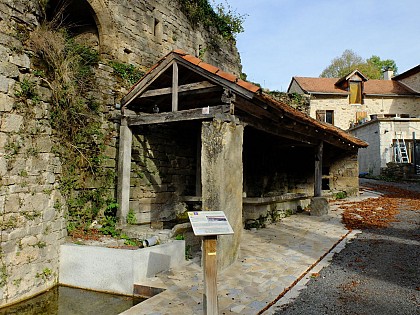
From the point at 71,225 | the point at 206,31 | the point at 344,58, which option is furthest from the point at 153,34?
the point at 344,58

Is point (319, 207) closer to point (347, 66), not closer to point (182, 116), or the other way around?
point (182, 116)

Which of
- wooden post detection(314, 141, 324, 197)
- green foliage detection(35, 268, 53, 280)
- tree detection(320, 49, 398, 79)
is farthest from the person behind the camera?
tree detection(320, 49, 398, 79)

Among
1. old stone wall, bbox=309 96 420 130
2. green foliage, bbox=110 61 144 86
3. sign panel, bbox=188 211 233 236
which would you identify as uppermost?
old stone wall, bbox=309 96 420 130

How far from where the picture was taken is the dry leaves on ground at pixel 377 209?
8102mm

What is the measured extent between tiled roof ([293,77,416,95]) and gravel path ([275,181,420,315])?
754 inches

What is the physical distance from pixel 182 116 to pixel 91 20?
383cm

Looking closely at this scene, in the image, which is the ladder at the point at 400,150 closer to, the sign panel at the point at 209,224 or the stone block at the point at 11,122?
the sign panel at the point at 209,224

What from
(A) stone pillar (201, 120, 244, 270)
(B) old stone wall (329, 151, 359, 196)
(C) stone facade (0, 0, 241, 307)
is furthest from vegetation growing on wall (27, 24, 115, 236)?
(B) old stone wall (329, 151, 359, 196)

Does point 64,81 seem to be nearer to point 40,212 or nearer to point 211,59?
point 40,212

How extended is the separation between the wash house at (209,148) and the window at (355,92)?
12898 mm

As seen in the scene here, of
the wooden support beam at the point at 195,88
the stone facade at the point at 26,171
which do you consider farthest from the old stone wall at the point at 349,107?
the stone facade at the point at 26,171

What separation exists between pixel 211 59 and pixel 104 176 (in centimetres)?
664

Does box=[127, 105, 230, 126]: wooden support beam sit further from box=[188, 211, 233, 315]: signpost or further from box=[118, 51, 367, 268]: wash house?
box=[188, 211, 233, 315]: signpost

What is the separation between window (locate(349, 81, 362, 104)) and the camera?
24000 mm
